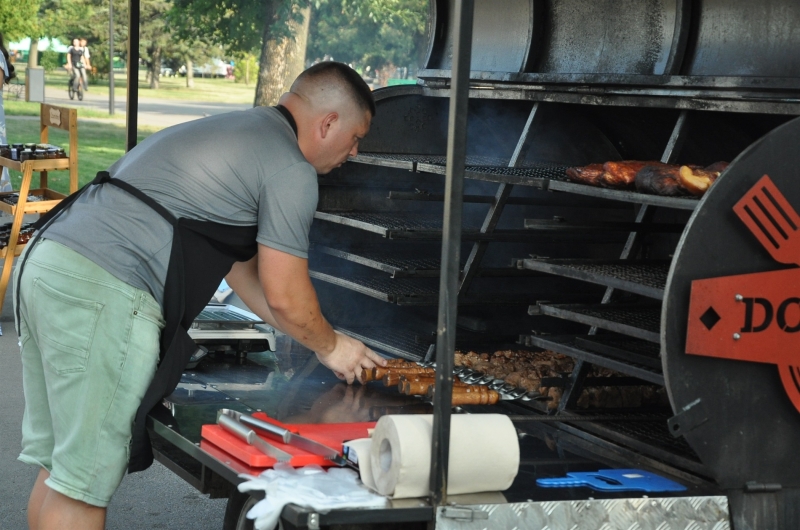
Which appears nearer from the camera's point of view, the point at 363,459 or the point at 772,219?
the point at 363,459

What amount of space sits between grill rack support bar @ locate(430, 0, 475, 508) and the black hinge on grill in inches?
25.0

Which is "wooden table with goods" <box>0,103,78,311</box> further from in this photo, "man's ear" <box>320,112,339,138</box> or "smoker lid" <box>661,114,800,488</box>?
"smoker lid" <box>661,114,800,488</box>

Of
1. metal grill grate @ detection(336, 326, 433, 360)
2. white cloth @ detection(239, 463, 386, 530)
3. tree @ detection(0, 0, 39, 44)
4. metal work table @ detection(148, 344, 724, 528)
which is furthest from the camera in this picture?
tree @ detection(0, 0, 39, 44)

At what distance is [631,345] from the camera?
11.3 feet

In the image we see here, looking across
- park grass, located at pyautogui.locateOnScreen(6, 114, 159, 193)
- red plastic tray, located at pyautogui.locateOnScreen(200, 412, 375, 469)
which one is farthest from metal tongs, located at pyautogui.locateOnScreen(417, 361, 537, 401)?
park grass, located at pyautogui.locateOnScreen(6, 114, 159, 193)

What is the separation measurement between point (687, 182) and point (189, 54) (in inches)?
→ 1675

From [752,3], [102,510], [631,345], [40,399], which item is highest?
[752,3]

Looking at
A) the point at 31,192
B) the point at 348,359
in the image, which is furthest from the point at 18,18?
the point at 348,359

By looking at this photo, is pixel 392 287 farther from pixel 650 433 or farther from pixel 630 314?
pixel 650 433

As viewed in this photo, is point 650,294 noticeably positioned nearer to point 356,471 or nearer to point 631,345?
point 631,345

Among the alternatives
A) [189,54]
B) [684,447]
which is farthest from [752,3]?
[189,54]

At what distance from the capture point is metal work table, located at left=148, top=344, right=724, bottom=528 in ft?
7.98

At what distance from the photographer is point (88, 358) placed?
306 cm

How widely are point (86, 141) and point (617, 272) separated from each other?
62.4 ft
